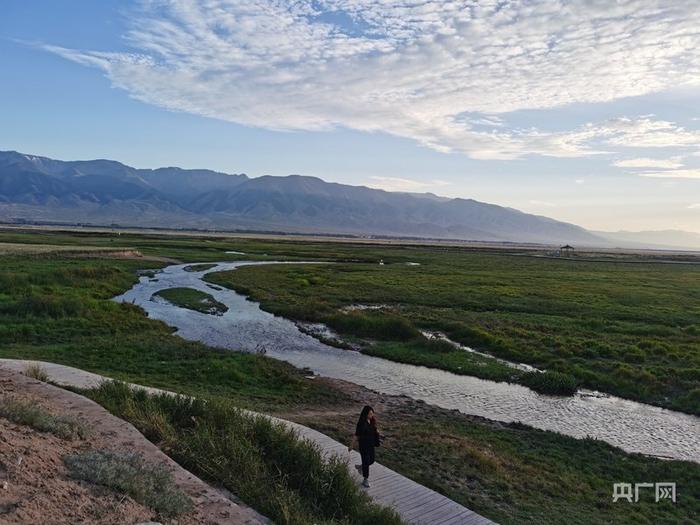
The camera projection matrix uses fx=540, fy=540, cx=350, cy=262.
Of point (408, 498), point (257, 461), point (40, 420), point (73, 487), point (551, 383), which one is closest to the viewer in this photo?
point (73, 487)

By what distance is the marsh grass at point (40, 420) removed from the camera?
437 inches

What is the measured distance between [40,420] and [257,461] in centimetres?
458

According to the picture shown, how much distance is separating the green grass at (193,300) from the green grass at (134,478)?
3060 centimetres

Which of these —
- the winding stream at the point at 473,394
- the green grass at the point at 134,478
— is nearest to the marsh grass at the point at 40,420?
the green grass at the point at 134,478

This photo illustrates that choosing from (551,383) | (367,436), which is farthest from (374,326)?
(367,436)

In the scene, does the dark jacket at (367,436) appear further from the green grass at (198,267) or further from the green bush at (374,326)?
the green grass at (198,267)

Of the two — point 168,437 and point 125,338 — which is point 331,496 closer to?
point 168,437

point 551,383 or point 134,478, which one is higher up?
point 134,478

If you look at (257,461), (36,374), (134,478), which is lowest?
(36,374)

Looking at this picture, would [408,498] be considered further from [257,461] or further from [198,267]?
[198,267]

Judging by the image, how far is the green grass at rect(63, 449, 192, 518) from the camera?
9008 mm

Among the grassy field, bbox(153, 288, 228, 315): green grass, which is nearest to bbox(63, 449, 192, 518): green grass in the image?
the grassy field

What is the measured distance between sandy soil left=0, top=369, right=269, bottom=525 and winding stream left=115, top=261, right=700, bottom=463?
12.8 metres

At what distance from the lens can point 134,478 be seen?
936 centimetres
